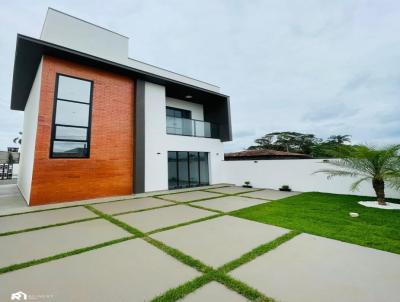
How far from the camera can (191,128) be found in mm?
11992

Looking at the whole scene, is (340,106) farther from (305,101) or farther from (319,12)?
(319,12)

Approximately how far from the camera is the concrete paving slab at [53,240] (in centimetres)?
299

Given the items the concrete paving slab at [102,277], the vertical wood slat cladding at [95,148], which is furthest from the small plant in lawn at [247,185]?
the concrete paving slab at [102,277]

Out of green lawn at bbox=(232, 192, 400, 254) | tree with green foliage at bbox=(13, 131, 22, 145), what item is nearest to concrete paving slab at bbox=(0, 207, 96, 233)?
green lawn at bbox=(232, 192, 400, 254)

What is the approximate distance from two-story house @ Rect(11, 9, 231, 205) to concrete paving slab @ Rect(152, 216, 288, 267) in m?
5.78

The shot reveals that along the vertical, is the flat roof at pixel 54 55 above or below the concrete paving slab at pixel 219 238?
above

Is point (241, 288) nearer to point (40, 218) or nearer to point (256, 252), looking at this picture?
point (256, 252)

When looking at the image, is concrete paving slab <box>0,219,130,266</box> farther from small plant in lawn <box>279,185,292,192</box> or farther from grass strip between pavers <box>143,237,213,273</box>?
small plant in lawn <box>279,185,292,192</box>

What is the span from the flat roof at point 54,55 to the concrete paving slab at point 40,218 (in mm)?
6042

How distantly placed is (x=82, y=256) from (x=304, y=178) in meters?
10.0

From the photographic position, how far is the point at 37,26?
29.8 feet

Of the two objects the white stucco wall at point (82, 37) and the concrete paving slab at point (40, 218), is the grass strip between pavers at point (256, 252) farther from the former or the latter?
the white stucco wall at point (82, 37)

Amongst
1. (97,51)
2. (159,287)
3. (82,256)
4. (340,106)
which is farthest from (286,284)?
(340,106)

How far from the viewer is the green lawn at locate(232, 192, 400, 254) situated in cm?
337
